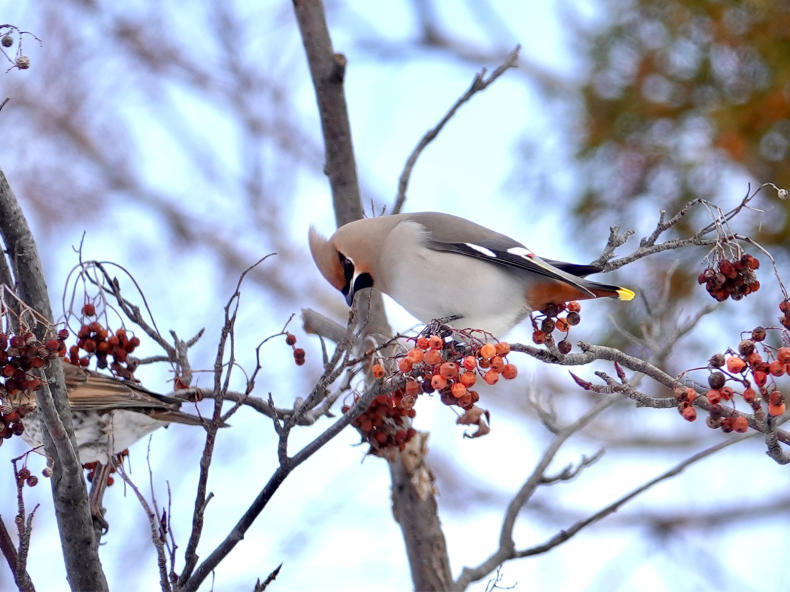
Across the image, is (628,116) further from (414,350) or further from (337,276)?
(414,350)

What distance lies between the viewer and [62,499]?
2457 mm

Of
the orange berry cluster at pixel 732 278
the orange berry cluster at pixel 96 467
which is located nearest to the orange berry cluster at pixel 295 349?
the orange berry cluster at pixel 96 467

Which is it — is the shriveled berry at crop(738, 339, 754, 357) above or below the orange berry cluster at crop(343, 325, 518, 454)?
below

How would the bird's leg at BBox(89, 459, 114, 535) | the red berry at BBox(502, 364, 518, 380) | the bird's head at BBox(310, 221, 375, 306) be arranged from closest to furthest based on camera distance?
1. the red berry at BBox(502, 364, 518, 380)
2. the bird's leg at BBox(89, 459, 114, 535)
3. the bird's head at BBox(310, 221, 375, 306)

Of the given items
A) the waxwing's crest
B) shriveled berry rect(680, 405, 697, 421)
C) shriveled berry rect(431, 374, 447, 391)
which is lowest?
shriveled berry rect(680, 405, 697, 421)

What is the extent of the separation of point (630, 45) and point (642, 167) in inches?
20.9

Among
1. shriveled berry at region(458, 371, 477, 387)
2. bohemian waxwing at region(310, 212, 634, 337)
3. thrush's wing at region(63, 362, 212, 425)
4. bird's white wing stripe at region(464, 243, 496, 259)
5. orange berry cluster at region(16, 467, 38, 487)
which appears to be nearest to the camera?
orange berry cluster at region(16, 467, 38, 487)

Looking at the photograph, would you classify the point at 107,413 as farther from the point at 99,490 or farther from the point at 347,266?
the point at 347,266

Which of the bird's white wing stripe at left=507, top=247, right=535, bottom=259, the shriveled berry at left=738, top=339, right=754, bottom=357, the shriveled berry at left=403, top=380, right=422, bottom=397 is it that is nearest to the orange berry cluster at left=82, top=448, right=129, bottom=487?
the shriveled berry at left=403, top=380, right=422, bottom=397

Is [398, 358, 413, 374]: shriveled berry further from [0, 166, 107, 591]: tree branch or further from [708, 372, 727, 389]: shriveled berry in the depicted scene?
[0, 166, 107, 591]: tree branch

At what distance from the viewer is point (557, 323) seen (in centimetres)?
283

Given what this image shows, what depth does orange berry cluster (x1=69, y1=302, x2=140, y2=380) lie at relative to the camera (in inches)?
114

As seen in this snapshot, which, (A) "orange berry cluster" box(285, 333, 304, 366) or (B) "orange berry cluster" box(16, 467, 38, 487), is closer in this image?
(B) "orange berry cluster" box(16, 467, 38, 487)

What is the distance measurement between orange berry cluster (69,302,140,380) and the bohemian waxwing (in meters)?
0.93
